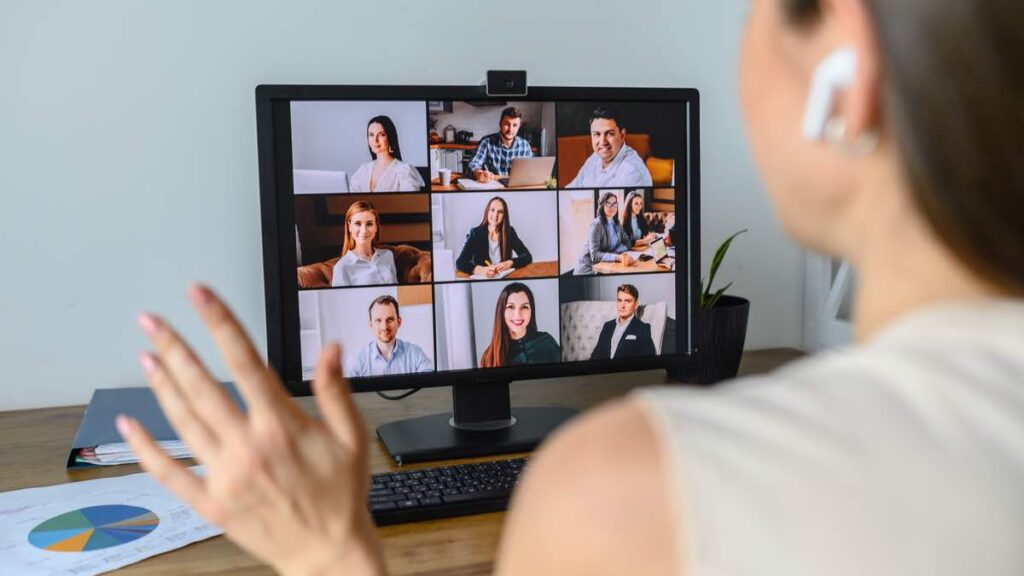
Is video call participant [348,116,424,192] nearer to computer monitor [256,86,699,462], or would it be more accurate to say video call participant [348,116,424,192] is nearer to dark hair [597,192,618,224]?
computer monitor [256,86,699,462]

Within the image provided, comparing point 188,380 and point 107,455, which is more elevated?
point 188,380

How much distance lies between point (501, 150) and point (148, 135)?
56cm

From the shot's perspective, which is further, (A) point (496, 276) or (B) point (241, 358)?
(A) point (496, 276)

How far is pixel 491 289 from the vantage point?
1248 millimetres

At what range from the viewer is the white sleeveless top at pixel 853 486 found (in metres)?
0.36

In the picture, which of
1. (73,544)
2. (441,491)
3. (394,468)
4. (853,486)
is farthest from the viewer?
(394,468)

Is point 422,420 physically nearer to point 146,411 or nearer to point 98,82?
point 146,411

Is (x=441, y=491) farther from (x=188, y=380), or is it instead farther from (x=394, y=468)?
(x=188, y=380)

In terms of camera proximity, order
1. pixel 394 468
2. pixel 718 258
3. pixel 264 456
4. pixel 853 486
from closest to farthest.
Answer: pixel 853 486
pixel 264 456
pixel 394 468
pixel 718 258

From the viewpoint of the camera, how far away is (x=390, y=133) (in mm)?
1196

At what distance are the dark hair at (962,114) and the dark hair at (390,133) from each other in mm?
840

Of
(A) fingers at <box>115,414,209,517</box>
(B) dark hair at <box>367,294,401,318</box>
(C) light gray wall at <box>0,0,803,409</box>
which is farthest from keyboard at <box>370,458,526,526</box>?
(C) light gray wall at <box>0,0,803,409</box>

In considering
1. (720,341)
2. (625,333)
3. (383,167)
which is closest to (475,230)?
(383,167)

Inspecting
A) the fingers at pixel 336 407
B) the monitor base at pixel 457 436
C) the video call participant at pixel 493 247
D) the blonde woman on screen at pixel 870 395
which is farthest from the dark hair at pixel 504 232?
the blonde woman on screen at pixel 870 395
